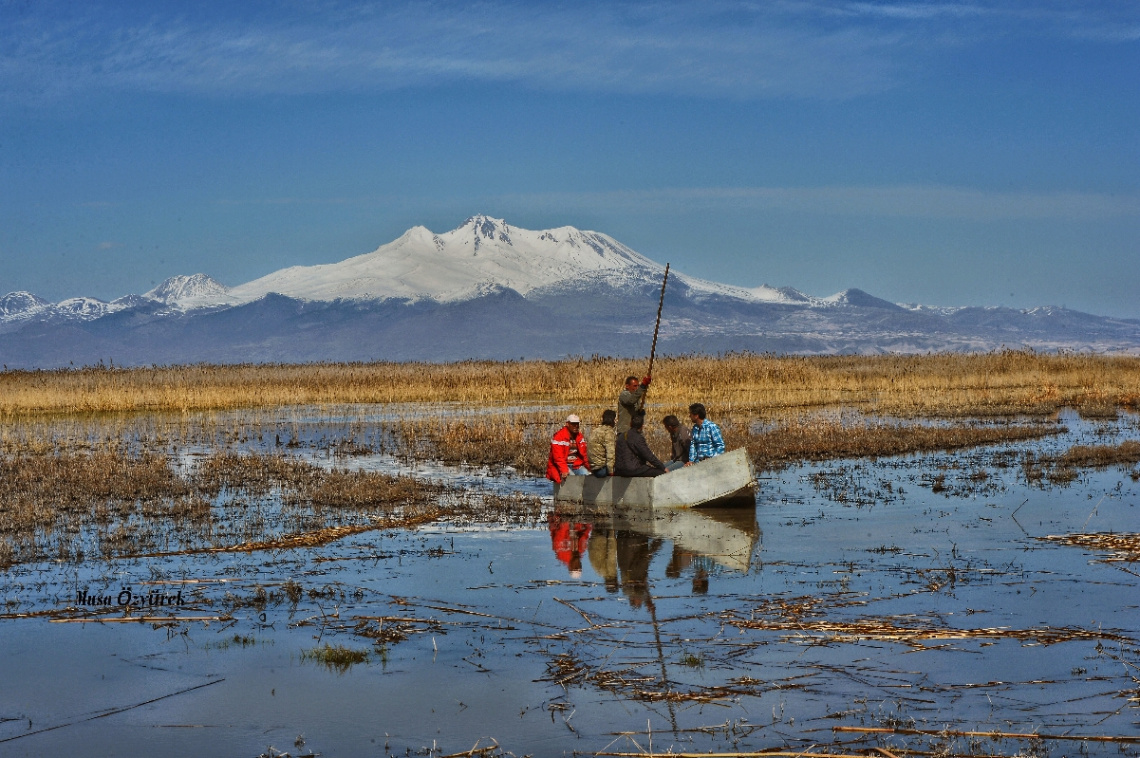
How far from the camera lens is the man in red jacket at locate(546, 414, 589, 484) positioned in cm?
1970

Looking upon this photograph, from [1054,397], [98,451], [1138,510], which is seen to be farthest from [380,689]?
[1054,397]

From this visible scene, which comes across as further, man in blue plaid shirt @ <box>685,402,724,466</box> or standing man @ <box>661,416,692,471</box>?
standing man @ <box>661,416,692,471</box>

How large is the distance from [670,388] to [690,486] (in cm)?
2722

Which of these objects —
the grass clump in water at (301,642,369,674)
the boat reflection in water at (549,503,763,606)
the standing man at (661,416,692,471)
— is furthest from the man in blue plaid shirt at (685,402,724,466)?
the grass clump in water at (301,642,369,674)

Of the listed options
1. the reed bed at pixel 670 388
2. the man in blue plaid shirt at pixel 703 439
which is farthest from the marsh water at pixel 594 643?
the reed bed at pixel 670 388

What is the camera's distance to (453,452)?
27.3 meters

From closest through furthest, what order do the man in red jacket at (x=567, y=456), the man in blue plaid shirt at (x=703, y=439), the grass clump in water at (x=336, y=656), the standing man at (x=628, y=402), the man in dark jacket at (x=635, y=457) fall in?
the grass clump in water at (x=336, y=656)
the man in dark jacket at (x=635, y=457)
the man in blue plaid shirt at (x=703, y=439)
the man in red jacket at (x=567, y=456)
the standing man at (x=628, y=402)

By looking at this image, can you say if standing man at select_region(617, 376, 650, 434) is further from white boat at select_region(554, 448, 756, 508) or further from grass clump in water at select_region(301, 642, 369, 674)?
grass clump in water at select_region(301, 642, 369, 674)

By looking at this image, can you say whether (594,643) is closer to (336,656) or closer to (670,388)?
(336,656)

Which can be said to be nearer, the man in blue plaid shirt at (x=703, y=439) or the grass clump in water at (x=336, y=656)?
the grass clump in water at (x=336, y=656)

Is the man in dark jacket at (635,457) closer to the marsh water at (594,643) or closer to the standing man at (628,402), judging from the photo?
the standing man at (628,402)

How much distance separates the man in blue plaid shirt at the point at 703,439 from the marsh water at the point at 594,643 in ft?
7.20

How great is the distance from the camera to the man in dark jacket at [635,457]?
18.8 m

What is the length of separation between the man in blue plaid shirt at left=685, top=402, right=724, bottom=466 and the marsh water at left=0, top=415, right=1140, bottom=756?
7.20 feet
